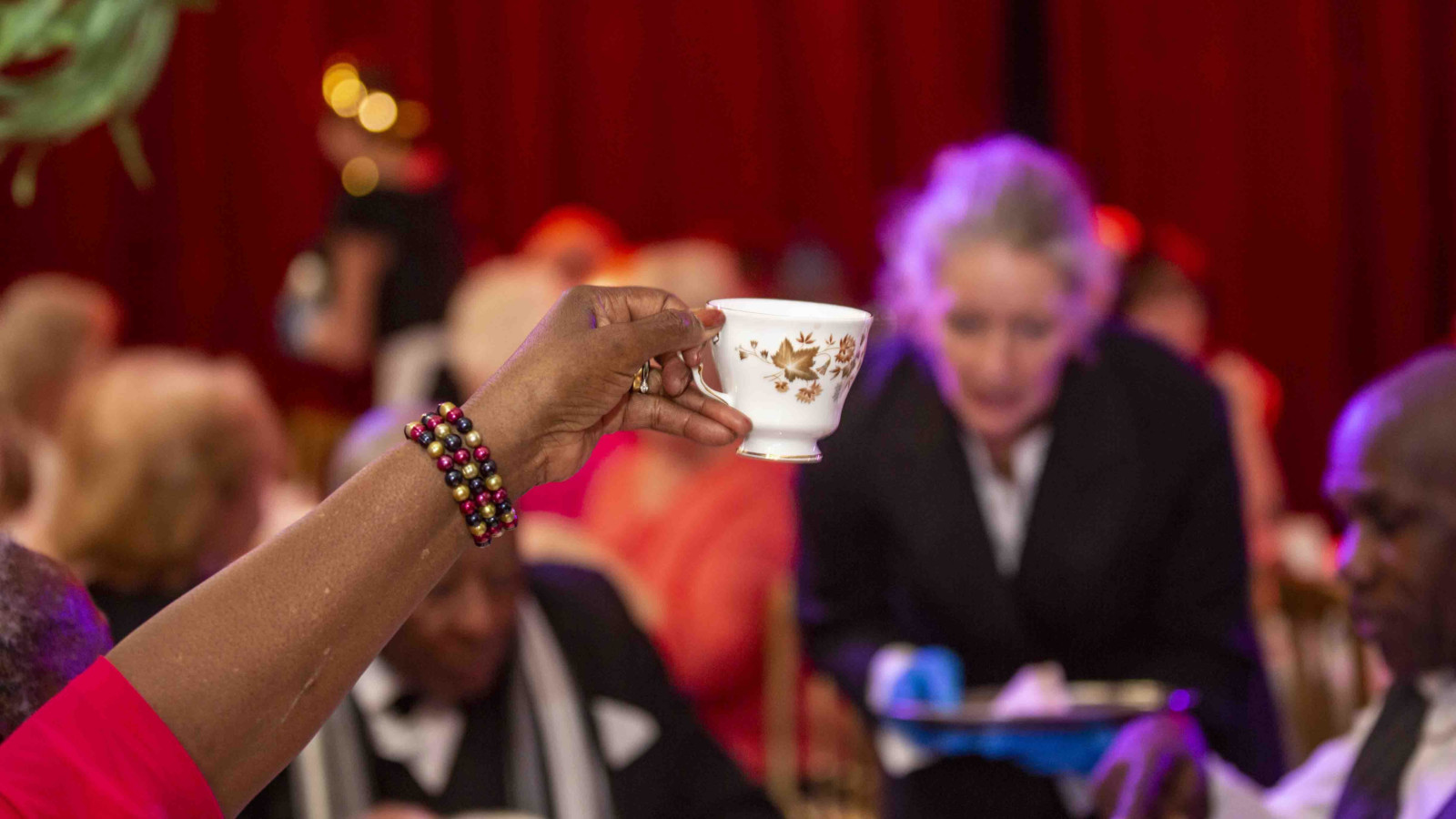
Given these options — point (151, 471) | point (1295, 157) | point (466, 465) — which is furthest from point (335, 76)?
point (466, 465)

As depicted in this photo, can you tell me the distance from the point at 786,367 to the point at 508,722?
1.26 m

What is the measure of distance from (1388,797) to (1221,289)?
4790 millimetres

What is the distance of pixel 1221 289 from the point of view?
19.8 feet

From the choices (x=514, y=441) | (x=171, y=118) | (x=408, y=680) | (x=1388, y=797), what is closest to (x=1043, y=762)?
(x=1388, y=797)

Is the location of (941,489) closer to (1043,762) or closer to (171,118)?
(1043,762)

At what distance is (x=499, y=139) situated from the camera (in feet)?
22.1

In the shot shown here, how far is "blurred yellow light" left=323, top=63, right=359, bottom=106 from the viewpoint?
19.1 feet

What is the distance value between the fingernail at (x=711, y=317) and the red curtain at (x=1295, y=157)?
5.28m

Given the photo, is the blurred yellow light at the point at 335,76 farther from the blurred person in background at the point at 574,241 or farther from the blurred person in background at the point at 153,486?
the blurred person in background at the point at 153,486

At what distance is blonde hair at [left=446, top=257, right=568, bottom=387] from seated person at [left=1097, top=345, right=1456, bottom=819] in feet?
8.44

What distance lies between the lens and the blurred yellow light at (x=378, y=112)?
5312 mm

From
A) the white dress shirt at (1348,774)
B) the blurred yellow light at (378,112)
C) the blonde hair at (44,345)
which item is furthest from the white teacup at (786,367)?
the blurred yellow light at (378,112)

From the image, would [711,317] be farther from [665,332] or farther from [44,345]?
[44,345]

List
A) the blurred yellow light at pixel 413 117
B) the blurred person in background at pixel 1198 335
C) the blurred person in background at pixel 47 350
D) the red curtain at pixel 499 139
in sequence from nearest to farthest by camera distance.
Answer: the blurred person in background at pixel 47 350 → the blurred person in background at pixel 1198 335 → the blurred yellow light at pixel 413 117 → the red curtain at pixel 499 139
